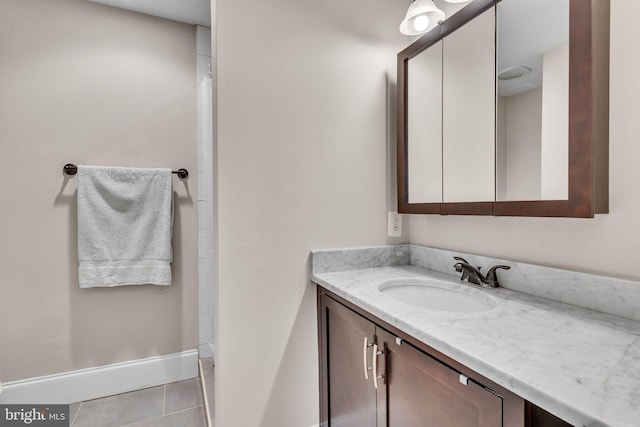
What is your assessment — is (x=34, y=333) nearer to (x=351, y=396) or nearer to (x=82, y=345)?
(x=82, y=345)

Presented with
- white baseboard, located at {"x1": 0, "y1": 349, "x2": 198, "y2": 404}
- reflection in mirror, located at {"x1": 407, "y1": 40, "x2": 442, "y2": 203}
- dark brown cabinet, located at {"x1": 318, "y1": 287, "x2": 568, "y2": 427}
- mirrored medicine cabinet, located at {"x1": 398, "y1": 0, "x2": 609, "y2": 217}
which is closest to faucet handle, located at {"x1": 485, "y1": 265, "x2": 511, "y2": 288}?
mirrored medicine cabinet, located at {"x1": 398, "y1": 0, "x2": 609, "y2": 217}

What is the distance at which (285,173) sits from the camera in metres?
1.38

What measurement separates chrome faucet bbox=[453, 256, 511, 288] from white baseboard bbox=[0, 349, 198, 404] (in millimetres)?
1806

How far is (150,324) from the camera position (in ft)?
6.65

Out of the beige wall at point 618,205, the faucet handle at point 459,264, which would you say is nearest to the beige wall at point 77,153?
the faucet handle at point 459,264

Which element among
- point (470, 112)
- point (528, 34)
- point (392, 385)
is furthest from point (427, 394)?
point (528, 34)

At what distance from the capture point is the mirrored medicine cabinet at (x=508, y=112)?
86 centimetres

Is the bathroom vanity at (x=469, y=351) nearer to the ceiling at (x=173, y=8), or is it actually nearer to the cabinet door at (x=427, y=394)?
the cabinet door at (x=427, y=394)

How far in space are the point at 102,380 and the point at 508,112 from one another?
2.53 m

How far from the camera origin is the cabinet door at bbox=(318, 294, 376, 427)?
104 cm

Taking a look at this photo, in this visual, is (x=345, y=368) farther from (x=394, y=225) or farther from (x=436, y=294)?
(x=394, y=225)

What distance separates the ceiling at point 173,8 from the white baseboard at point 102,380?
2204 millimetres

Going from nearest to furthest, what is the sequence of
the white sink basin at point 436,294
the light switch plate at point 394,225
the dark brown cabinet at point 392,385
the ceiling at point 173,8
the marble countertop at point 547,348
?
the marble countertop at point 547,348
the dark brown cabinet at point 392,385
the white sink basin at point 436,294
the light switch plate at point 394,225
the ceiling at point 173,8

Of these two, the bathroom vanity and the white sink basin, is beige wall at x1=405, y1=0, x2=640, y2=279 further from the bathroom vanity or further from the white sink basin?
the white sink basin
